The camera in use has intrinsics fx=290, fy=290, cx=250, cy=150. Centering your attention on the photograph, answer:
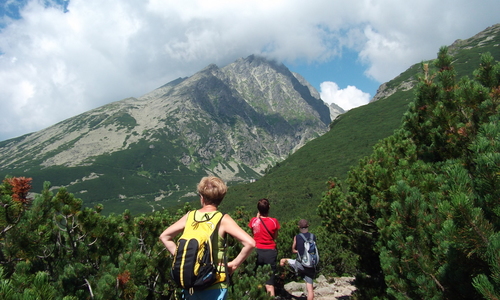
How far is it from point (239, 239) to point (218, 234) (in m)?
0.29

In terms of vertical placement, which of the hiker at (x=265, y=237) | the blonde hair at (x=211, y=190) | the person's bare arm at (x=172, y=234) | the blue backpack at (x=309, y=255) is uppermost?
the blonde hair at (x=211, y=190)

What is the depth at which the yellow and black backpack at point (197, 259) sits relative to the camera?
353 cm

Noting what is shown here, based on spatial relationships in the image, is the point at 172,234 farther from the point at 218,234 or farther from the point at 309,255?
the point at 309,255

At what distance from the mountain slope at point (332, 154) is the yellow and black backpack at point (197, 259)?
99.9 metres

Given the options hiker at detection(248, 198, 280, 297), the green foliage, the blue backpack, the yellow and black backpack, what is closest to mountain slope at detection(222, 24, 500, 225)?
the green foliage

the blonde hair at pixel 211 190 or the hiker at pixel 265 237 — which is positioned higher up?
the blonde hair at pixel 211 190

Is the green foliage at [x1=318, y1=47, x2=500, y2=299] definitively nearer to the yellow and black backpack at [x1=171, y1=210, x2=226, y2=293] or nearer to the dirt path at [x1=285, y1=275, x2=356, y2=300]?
the dirt path at [x1=285, y1=275, x2=356, y2=300]

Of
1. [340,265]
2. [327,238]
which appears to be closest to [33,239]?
[327,238]

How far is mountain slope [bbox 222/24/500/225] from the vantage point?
122m

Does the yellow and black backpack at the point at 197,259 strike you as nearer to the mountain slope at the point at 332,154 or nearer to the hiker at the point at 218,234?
the hiker at the point at 218,234

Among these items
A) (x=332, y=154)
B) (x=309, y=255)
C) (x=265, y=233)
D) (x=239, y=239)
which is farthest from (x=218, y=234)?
(x=332, y=154)

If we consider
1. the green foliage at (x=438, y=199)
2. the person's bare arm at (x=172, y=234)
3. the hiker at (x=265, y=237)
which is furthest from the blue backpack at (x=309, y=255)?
the person's bare arm at (x=172, y=234)

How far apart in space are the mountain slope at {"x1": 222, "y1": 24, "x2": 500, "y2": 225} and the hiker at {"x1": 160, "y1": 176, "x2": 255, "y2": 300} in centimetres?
9962

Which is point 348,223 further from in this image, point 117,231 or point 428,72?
point 117,231
